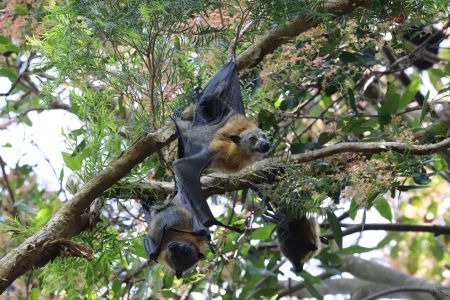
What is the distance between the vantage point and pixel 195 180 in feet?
13.6

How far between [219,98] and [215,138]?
248mm

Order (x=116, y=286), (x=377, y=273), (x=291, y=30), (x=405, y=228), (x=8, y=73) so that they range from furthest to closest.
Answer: (x=377, y=273)
(x=405, y=228)
(x=116, y=286)
(x=8, y=73)
(x=291, y=30)

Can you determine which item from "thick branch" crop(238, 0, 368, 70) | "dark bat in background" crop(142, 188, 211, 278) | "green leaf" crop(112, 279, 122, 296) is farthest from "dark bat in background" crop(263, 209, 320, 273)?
"thick branch" crop(238, 0, 368, 70)

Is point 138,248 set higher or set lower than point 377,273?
higher

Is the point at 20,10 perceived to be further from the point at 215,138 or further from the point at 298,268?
the point at 298,268

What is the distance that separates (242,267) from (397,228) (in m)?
1.44

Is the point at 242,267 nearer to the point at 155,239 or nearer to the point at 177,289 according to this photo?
the point at 177,289

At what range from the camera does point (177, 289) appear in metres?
6.50

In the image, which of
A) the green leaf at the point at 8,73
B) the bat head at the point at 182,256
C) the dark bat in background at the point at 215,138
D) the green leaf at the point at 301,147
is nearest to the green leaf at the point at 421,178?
the green leaf at the point at 301,147

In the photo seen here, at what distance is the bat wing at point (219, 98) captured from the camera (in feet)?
13.9

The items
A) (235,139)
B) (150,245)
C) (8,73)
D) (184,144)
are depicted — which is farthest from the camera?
(8,73)

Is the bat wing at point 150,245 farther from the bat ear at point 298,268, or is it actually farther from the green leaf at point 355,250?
the green leaf at point 355,250

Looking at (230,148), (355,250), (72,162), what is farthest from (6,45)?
(355,250)

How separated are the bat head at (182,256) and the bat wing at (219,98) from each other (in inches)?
40.1
